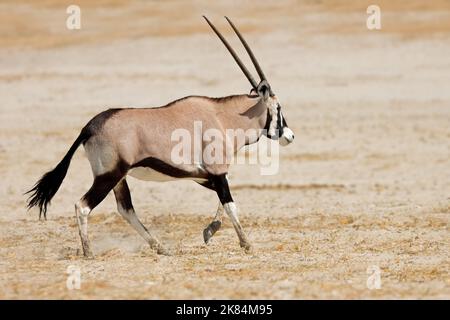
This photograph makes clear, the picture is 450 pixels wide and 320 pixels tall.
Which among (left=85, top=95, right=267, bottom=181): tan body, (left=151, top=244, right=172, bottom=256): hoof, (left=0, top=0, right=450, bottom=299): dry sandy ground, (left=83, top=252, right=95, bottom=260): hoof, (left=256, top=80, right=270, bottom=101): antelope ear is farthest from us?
(left=256, top=80, right=270, bottom=101): antelope ear

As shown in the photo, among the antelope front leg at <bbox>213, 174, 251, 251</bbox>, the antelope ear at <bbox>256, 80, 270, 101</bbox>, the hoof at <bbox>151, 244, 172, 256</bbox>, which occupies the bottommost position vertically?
the hoof at <bbox>151, 244, 172, 256</bbox>

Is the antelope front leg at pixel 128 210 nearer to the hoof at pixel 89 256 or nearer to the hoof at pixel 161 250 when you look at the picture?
the hoof at pixel 161 250

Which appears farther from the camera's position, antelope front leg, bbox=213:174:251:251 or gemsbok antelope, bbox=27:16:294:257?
antelope front leg, bbox=213:174:251:251

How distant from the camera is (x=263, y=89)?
29.8 ft

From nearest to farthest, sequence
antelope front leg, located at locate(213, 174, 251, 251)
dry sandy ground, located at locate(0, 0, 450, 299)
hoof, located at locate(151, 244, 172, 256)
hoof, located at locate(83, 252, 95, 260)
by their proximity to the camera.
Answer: dry sandy ground, located at locate(0, 0, 450, 299), hoof, located at locate(83, 252, 95, 260), antelope front leg, located at locate(213, 174, 251, 251), hoof, located at locate(151, 244, 172, 256)

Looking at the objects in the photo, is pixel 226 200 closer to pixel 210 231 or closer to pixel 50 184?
pixel 210 231

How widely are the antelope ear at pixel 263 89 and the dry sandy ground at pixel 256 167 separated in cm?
119

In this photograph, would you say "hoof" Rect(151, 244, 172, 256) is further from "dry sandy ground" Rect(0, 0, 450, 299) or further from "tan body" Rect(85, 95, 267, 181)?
"tan body" Rect(85, 95, 267, 181)

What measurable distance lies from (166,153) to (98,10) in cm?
2124

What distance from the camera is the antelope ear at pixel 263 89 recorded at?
9.04 metres

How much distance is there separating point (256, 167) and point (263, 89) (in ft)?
18.5

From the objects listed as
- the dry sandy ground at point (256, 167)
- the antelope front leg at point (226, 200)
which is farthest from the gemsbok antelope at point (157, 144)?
the dry sandy ground at point (256, 167)

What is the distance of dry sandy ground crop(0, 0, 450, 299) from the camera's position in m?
7.64

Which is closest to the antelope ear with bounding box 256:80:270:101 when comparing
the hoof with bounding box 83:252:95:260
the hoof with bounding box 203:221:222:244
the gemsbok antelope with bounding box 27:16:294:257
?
the gemsbok antelope with bounding box 27:16:294:257
